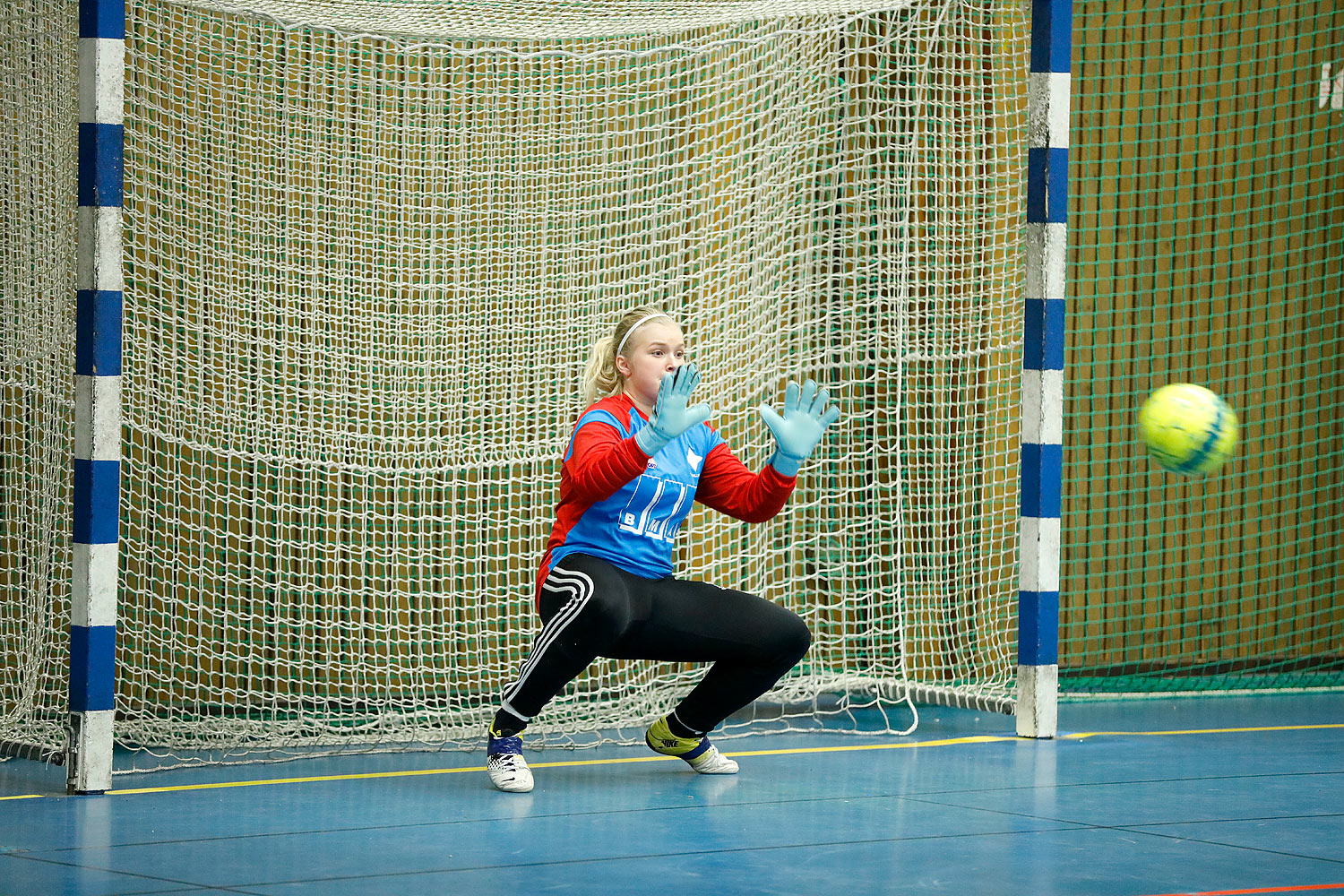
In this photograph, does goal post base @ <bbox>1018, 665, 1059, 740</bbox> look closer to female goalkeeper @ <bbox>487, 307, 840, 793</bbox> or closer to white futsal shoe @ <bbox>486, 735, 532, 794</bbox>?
female goalkeeper @ <bbox>487, 307, 840, 793</bbox>

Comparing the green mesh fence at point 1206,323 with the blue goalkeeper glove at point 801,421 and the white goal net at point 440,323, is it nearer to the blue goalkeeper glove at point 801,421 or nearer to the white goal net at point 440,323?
the white goal net at point 440,323

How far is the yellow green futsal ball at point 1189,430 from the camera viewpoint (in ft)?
16.5

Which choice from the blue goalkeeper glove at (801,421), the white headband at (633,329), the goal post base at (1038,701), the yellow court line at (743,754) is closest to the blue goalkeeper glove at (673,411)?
the blue goalkeeper glove at (801,421)

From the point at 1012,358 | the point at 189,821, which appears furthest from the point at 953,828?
the point at 1012,358

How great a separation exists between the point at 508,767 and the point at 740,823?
0.81 metres

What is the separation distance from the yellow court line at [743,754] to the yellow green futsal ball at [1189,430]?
4.32ft

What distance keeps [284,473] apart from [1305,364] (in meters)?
4.71

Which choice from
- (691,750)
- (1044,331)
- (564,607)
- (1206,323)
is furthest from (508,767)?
(1206,323)

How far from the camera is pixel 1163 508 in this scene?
26.9 ft

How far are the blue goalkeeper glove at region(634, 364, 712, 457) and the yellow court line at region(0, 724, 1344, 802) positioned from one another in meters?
1.33

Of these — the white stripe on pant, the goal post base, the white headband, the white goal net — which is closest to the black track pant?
the white stripe on pant

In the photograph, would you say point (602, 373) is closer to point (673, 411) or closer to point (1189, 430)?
point (673, 411)

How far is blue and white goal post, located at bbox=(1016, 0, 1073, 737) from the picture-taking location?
582 cm

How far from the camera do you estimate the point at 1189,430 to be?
16.5ft
